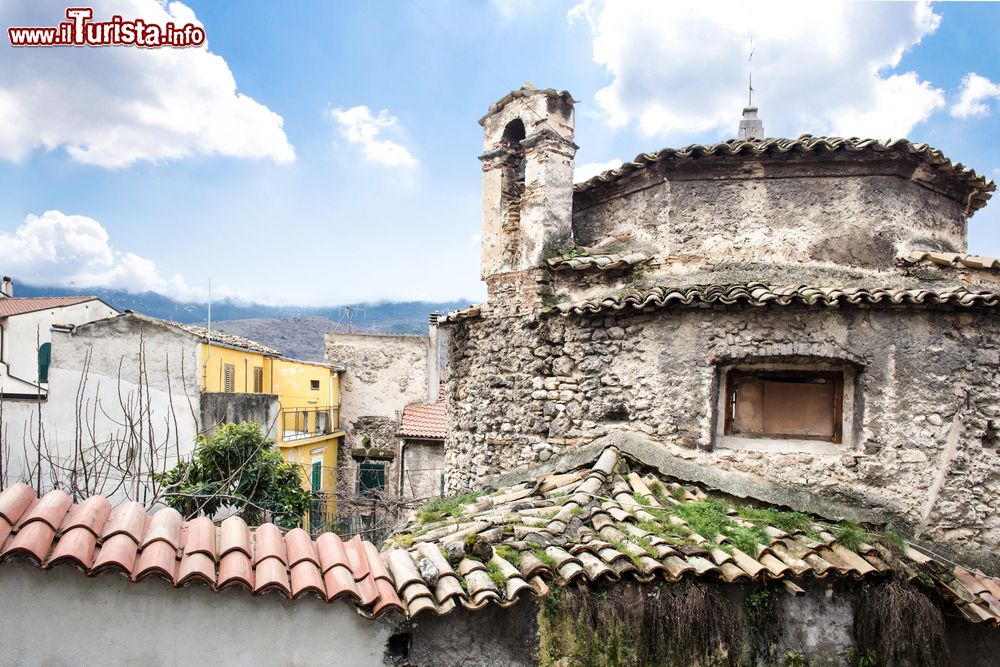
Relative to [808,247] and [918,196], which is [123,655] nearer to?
[808,247]

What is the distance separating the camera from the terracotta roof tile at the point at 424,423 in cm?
1939

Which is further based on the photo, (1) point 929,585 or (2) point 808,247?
(2) point 808,247

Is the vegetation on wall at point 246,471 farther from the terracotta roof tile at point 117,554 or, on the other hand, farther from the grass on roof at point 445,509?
the terracotta roof tile at point 117,554

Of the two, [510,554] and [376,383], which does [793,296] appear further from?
[376,383]

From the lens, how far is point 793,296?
6.57m

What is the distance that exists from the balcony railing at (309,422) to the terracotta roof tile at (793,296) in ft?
53.4

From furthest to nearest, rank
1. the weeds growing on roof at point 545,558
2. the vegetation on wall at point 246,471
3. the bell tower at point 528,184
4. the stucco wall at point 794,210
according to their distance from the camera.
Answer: the vegetation on wall at point 246,471 < the bell tower at point 528,184 < the stucco wall at point 794,210 < the weeds growing on roof at point 545,558

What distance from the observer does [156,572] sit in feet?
12.4

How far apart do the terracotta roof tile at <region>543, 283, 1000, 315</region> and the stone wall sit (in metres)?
0.19

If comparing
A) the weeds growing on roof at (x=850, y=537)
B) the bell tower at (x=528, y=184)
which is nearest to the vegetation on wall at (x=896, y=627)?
the weeds growing on roof at (x=850, y=537)

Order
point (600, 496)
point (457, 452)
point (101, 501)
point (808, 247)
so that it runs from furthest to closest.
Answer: point (457, 452) < point (808, 247) < point (600, 496) < point (101, 501)

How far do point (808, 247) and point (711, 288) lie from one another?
175cm

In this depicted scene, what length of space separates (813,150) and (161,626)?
297 inches

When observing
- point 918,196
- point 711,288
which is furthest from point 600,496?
point 918,196
